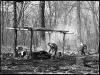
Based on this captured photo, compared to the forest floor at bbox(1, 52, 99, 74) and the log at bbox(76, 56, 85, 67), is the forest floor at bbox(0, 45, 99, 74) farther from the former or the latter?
the log at bbox(76, 56, 85, 67)

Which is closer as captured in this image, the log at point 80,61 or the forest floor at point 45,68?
the forest floor at point 45,68

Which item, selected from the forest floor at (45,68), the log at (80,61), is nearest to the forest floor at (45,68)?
the forest floor at (45,68)

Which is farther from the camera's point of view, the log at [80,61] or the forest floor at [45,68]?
the log at [80,61]

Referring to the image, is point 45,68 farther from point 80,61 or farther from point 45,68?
point 80,61

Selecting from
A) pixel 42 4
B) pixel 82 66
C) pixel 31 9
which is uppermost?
pixel 31 9

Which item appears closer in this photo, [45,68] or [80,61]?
[45,68]

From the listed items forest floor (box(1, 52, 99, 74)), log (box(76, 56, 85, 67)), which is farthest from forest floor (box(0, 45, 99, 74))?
log (box(76, 56, 85, 67))

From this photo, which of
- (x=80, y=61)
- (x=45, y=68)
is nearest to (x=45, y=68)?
(x=45, y=68)

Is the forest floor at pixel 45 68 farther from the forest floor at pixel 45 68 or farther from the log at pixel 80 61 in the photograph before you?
the log at pixel 80 61

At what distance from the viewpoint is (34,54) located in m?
14.4

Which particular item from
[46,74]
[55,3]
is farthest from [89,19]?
[46,74]

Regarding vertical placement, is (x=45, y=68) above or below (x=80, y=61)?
below

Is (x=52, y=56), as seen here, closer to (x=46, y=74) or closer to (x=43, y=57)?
(x=43, y=57)

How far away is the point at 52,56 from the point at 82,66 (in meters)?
4.80
